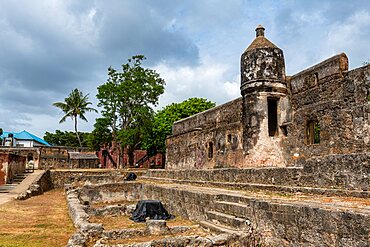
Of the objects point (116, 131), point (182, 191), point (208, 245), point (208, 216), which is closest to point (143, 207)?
point (182, 191)

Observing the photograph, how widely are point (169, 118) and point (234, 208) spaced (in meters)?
30.6

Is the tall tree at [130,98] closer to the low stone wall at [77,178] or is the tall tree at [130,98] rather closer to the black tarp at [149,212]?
the low stone wall at [77,178]

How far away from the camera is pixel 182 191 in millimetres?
11445

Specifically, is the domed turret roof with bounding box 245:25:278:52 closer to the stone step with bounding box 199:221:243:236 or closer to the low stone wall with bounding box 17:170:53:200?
the stone step with bounding box 199:221:243:236

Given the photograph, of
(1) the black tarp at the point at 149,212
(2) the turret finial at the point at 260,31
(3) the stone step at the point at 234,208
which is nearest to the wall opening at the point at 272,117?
(2) the turret finial at the point at 260,31

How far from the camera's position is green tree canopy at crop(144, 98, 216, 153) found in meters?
37.4

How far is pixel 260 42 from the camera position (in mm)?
13797

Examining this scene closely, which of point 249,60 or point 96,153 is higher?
point 249,60

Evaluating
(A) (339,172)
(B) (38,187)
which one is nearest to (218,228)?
(A) (339,172)

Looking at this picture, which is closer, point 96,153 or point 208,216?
point 208,216

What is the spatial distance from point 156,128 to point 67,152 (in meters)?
11.5

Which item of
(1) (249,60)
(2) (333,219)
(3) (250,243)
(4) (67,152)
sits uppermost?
(1) (249,60)

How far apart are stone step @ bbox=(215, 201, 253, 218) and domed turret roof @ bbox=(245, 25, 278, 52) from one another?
25.6 ft

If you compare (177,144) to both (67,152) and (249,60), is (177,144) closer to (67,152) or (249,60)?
(249,60)
